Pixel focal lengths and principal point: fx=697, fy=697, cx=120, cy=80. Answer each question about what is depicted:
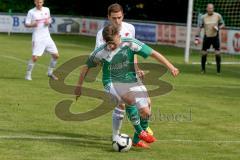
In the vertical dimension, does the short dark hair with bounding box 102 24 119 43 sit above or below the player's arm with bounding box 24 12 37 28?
above

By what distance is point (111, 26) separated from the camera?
8.91 m

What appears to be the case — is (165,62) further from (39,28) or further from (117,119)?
(39,28)

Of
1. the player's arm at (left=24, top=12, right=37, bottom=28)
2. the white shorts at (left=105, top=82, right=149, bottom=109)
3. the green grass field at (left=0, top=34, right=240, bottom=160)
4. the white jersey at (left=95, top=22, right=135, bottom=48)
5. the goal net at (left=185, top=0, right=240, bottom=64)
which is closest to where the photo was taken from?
the green grass field at (left=0, top=34, right=240, bottom=160)

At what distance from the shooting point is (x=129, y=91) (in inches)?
364

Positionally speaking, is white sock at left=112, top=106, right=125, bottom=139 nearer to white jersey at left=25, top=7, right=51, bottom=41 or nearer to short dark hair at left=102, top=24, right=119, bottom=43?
short dark hair at left=102, top=24, right=119, bottom=43

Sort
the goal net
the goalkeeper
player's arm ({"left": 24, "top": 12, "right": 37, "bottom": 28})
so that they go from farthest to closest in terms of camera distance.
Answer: the goal net < the goalkeeper < player's arm ({"left": 24, "top": 12, "right": 37, "bottom": 28})

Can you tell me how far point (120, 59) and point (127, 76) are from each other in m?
0.28

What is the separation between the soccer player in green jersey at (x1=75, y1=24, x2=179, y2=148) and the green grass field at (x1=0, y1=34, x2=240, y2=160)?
43cm

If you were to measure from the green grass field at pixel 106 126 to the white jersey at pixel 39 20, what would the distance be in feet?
3.73

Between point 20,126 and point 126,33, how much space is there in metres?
2.26

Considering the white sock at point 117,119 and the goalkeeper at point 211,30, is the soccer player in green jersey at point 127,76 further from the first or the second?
the goalkeeper at point 211,30

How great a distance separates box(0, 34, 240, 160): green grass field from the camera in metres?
8.95

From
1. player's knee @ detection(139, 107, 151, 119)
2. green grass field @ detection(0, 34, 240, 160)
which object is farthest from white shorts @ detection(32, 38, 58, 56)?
player's knee @ detection(139, 107, 151, 119)

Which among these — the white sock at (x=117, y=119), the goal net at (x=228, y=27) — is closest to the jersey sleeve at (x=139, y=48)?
the white sock at (x=117, y=119)
